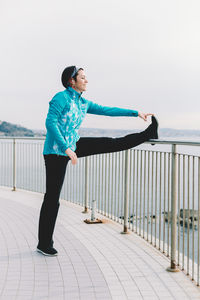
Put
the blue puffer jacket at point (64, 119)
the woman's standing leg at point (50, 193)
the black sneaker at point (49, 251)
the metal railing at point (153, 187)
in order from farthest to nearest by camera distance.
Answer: the black sneaker at point (49, 251), the woman's standing leg at point (50, 193), the blue puffer jacket at point (64, 119), the metal railing at point (153, 187)

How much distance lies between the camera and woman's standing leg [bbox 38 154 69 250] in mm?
3582

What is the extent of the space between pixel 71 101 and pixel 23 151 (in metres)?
5.28

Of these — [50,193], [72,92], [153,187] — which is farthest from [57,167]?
[153,187]

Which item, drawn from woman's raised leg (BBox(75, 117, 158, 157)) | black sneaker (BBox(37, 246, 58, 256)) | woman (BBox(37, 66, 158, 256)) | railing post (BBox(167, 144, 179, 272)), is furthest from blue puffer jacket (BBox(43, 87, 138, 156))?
black sneaker (BBox(37, 246, 58, 256))

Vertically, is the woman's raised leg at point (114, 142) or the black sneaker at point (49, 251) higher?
the woman's raised leg at point (114, 142)

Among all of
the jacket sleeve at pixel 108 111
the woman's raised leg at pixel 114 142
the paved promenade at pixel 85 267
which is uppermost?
the jacket sleeve at pixel 108 111

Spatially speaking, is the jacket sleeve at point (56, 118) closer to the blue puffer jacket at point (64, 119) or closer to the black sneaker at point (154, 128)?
the blue puffer jacket at point (64, 119)

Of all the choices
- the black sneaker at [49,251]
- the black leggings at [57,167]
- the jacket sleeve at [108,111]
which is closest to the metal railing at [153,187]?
the black leggings at [57,167]

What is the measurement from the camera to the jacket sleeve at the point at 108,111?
382 centimetres

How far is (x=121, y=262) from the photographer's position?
3.55 m

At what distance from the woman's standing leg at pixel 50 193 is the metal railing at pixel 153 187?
2.96 ft

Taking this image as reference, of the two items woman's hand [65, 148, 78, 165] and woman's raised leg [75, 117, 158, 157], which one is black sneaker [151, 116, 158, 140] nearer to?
woman's raised leg [75, 117, 158, 157]

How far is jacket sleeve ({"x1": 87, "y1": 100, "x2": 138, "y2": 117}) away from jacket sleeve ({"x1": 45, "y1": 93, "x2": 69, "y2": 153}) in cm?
50

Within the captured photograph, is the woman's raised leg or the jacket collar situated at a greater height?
the jacket collar
